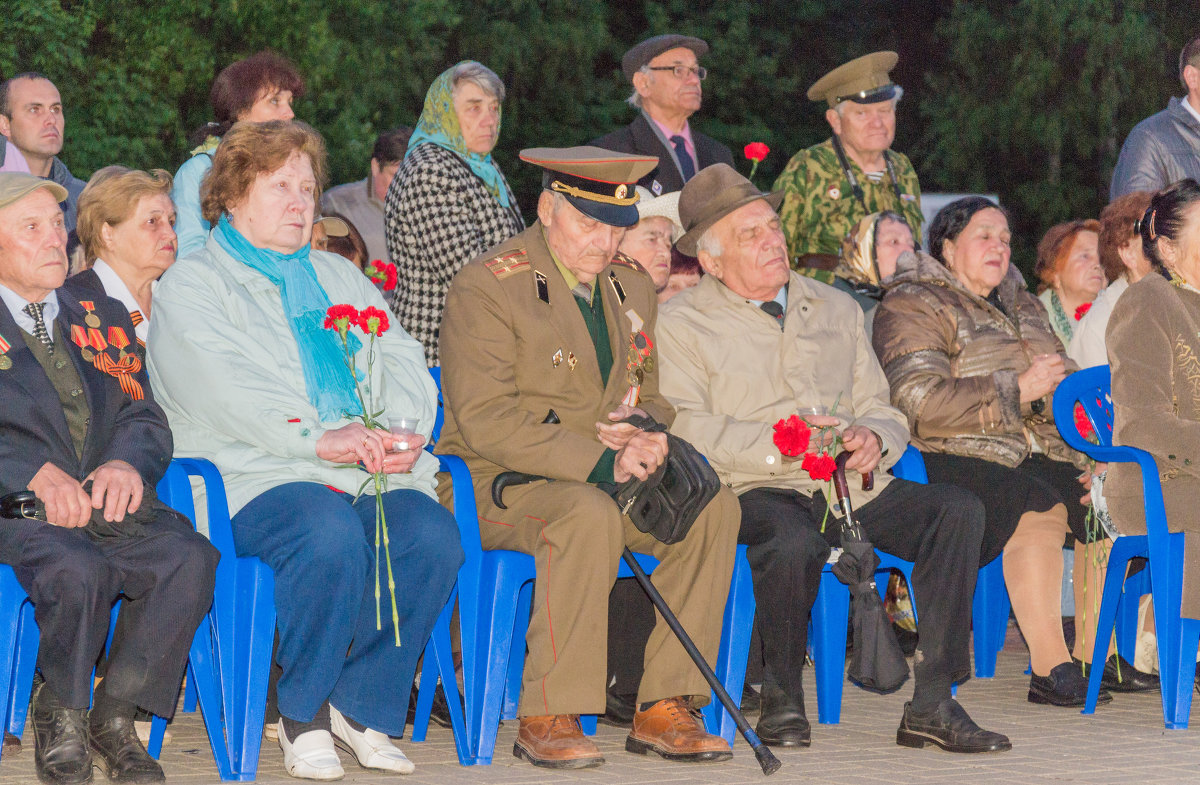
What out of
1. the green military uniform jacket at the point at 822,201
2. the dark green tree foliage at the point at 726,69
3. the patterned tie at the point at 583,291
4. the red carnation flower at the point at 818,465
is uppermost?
the dark green tree foliage at the point at 726,69

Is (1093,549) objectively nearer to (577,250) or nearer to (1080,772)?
(1080,772)

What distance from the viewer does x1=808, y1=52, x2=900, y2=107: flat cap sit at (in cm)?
727

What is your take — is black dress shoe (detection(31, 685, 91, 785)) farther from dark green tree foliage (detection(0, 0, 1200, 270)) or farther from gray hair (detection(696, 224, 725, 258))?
dark green tree foliage (detection(0, 0, 1200, 270))

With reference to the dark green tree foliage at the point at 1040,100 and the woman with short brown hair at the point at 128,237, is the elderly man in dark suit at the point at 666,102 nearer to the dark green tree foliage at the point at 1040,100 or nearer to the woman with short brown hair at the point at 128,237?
the woman with short brown hair at the point at 128,237

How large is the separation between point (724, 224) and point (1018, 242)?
1784 cm

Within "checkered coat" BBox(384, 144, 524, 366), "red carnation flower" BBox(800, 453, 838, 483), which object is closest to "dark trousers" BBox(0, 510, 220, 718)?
"red carnation flower" BBox(800, 453, 838, 483)

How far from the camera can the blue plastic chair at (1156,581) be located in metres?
5.21

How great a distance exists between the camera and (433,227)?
6320 mm

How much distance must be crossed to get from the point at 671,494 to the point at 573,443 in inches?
13.1

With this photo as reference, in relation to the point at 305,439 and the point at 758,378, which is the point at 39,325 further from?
the point at 758,378

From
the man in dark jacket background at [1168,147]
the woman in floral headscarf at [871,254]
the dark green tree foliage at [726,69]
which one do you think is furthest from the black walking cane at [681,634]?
the dark green tree foliage at [726,69]

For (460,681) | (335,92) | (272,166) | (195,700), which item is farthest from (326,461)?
(335,92)

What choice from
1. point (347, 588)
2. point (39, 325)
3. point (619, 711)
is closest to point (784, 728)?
point (619, 711)

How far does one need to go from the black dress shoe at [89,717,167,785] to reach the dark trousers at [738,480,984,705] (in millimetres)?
1824
